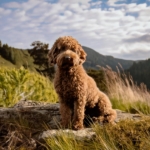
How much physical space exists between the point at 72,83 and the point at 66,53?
58 cm

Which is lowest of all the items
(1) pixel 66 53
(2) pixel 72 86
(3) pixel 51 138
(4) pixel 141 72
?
(4) pixel 141 72

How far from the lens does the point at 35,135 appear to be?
201 inches

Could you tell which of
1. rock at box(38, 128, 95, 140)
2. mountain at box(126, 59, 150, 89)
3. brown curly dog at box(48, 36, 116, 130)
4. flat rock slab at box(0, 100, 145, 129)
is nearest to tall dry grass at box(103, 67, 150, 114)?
flat rock slab at box(0, 100, 145, 129)

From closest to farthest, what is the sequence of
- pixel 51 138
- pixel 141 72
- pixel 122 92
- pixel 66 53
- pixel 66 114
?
pixel 51 138 → pixel 66 53 → pixel 66 114 → pixel 122 92 → pixel 141 72

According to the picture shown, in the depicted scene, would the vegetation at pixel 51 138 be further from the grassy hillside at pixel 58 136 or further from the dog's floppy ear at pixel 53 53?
the dog's floppy ear at pixel 53 53

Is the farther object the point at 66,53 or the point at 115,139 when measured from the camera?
the point at 66,53

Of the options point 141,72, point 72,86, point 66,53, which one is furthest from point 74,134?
point 141,72

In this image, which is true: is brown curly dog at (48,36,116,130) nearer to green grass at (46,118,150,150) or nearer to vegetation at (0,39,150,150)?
vegetation at (0,39,150,150)

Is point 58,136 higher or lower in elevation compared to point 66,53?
lower

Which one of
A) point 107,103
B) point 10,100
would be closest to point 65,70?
point 107,103

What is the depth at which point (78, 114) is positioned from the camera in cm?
470

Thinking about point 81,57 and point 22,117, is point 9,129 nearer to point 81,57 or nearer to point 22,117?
point 22,117

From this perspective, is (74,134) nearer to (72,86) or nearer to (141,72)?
(72,86)

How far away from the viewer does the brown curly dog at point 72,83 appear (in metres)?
4.55
